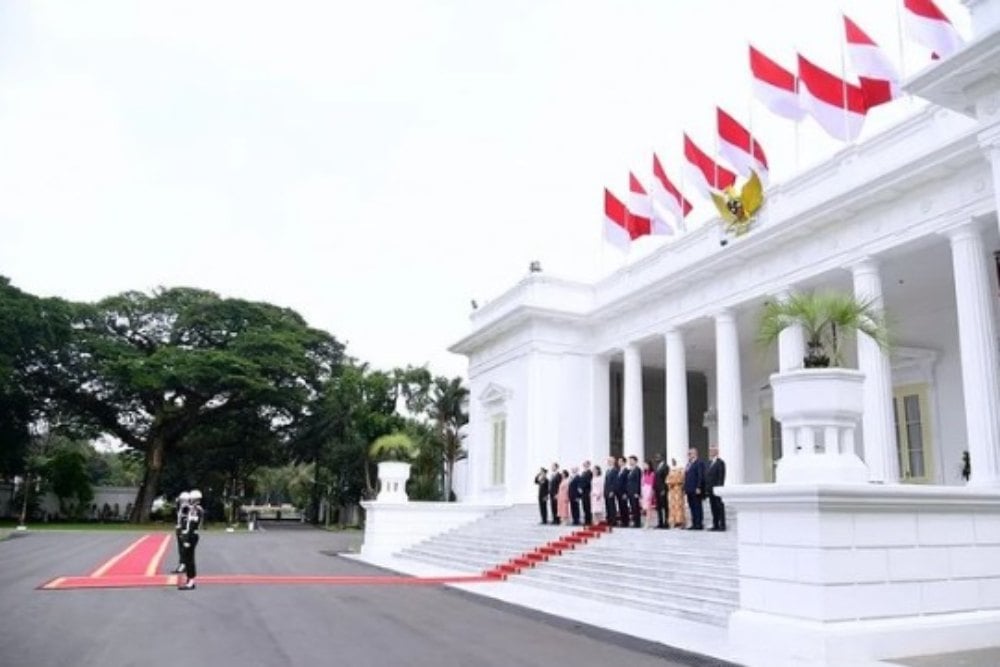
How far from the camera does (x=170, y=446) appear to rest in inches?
1629

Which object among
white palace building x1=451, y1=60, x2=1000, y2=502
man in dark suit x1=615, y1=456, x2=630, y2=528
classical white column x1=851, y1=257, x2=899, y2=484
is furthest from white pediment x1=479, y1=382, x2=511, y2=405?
classical white column x1=851, y1=257, x2=899, y2=484

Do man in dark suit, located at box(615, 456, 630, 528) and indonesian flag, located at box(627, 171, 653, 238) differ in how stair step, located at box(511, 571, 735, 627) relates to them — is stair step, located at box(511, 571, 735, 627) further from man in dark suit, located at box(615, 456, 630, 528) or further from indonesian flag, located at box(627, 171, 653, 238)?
indonesian flag, located at box(627, 171, 653, 238)

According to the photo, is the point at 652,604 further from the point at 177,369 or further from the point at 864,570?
the point at 177,369

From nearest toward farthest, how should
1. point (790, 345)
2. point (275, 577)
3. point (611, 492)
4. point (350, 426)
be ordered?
point (275, 577)
point (611, 492)
point (790, 345)
point (350, 426)

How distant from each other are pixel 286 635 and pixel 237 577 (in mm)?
6189

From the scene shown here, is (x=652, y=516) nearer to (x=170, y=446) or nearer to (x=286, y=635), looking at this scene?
(x=286, y=635)

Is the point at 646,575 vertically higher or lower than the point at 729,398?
lower

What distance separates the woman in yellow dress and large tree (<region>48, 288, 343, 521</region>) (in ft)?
93.2

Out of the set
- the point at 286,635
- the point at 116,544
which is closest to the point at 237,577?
the point at 286,635

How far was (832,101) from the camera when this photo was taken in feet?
46.4

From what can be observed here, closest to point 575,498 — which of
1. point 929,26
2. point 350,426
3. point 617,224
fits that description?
point 617,224

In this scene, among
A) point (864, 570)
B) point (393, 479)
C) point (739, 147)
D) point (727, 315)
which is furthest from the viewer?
point (393, 479)

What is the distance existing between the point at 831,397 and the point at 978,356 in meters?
5.58

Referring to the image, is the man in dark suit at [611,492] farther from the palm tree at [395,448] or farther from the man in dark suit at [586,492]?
the palm tree at [395,448]
